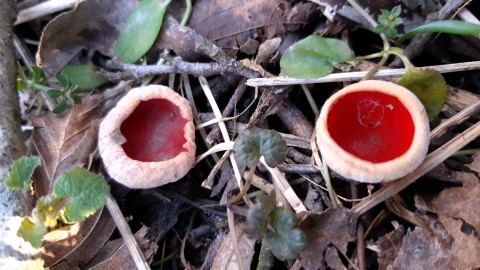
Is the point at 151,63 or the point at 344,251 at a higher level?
the point at 151,63

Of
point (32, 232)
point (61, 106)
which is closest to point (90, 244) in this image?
point (32, 232)

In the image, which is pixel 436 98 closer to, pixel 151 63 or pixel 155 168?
pixel 155 168

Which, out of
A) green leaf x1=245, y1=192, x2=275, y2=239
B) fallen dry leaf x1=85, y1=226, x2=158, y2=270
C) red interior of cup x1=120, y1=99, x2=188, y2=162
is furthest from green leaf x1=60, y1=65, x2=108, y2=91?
Answer: green leaf x1=245, y1=192, x2=275, y2=239

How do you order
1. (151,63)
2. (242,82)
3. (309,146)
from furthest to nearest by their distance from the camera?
1. (151,63)
2. (242,82)
3. (309,146)

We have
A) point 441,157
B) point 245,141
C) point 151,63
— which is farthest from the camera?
point 151,63

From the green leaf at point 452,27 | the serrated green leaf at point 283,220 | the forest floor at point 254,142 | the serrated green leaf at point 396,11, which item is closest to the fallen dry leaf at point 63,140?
the forest floor at point 254,142

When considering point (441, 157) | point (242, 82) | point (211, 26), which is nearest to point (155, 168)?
point (242, 82)

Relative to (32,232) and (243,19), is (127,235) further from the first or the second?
(243,19)

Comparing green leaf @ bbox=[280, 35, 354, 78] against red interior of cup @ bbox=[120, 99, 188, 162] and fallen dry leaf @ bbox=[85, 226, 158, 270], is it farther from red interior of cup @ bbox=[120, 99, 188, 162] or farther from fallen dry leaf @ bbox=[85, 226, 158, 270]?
fallen dry leaf @ bbox=[85, 226, 158, 270]
